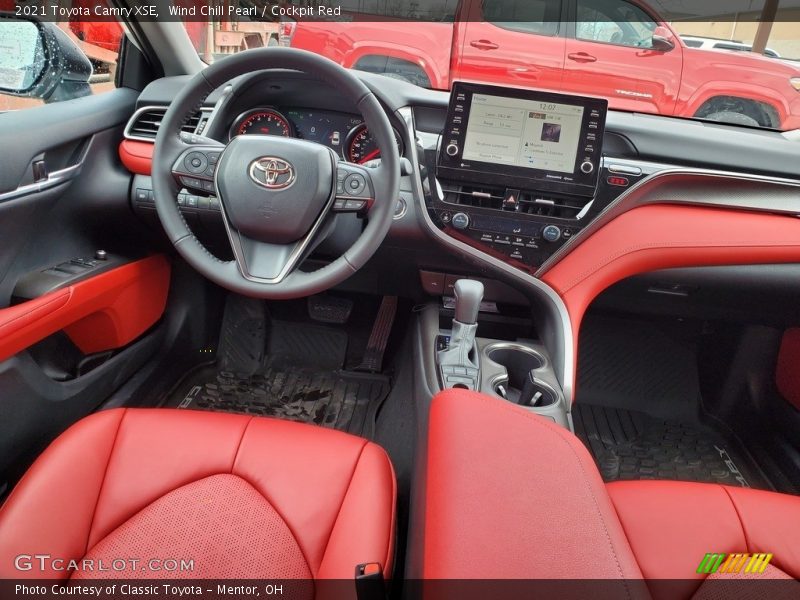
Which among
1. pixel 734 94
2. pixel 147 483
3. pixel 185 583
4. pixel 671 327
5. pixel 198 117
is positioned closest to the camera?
pixel 185 583

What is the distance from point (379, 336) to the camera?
87.9 inches

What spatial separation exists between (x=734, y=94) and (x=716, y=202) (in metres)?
0.73

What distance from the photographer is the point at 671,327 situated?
2.19 metres

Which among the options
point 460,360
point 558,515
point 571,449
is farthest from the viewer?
point 460,360

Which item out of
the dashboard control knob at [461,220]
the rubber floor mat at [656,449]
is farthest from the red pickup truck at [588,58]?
the rubber floor mat at [656,449]

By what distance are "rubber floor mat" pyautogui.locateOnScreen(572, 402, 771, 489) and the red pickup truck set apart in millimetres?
1124

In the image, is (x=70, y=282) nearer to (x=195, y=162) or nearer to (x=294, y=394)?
(x=195, y=162)

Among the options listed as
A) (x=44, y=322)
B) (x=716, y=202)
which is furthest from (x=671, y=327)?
(x=44, y=322)

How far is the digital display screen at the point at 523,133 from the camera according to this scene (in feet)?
4.54

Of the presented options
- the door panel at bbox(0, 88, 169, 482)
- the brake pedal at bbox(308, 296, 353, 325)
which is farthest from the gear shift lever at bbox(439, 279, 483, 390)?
the door panel at bbox(0, 88, 169, 482)

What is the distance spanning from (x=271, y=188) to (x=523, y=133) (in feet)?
2.25

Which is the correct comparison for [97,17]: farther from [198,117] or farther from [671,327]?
[671,327]

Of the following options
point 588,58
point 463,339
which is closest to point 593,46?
point 588,58

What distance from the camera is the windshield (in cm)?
181
